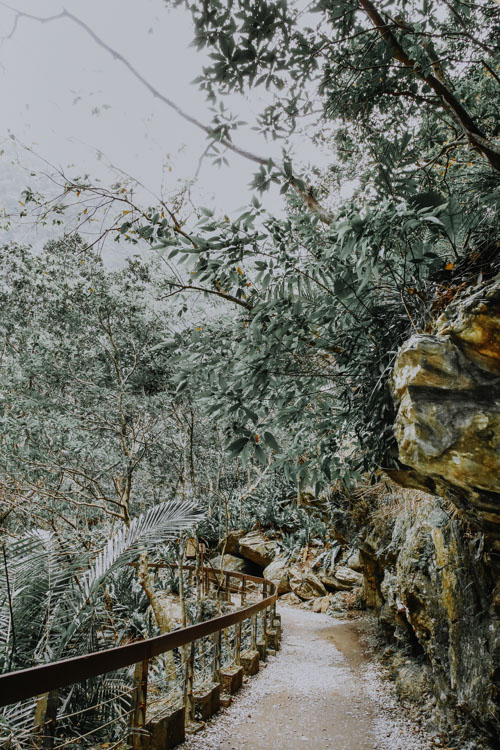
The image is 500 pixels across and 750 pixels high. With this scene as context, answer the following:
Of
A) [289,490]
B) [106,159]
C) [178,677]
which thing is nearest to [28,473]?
[178,677]

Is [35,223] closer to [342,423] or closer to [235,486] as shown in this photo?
[342,423]

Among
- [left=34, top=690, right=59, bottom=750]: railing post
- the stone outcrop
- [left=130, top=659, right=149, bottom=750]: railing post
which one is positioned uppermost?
the stone outcrop

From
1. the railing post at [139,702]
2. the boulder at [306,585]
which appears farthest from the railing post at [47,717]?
the boulder at [306,585]

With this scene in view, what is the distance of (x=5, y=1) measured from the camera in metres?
2.69

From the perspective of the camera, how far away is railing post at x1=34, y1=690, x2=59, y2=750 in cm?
175

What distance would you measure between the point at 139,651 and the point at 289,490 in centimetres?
1232

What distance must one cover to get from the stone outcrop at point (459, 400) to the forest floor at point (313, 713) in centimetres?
262

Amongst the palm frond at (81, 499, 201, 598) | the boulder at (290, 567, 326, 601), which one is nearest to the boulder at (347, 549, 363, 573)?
the boulder at (290, 567, 326, 601)

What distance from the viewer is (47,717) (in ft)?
5.78

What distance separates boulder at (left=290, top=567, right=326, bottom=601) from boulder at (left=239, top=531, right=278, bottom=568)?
1248 millimetres

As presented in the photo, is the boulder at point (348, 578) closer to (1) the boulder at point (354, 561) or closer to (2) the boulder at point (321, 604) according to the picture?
(1) the boulder at point (354, 561)

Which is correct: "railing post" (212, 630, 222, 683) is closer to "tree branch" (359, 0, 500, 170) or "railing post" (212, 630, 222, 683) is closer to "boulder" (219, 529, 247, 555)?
"tree branch" (359, 0, 500, 170)

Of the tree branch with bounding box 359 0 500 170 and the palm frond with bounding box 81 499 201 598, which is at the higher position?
the tree branch with bounding box 359 0 500 170

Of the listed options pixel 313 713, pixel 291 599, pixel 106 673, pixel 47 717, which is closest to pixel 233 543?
pixel 291 599
